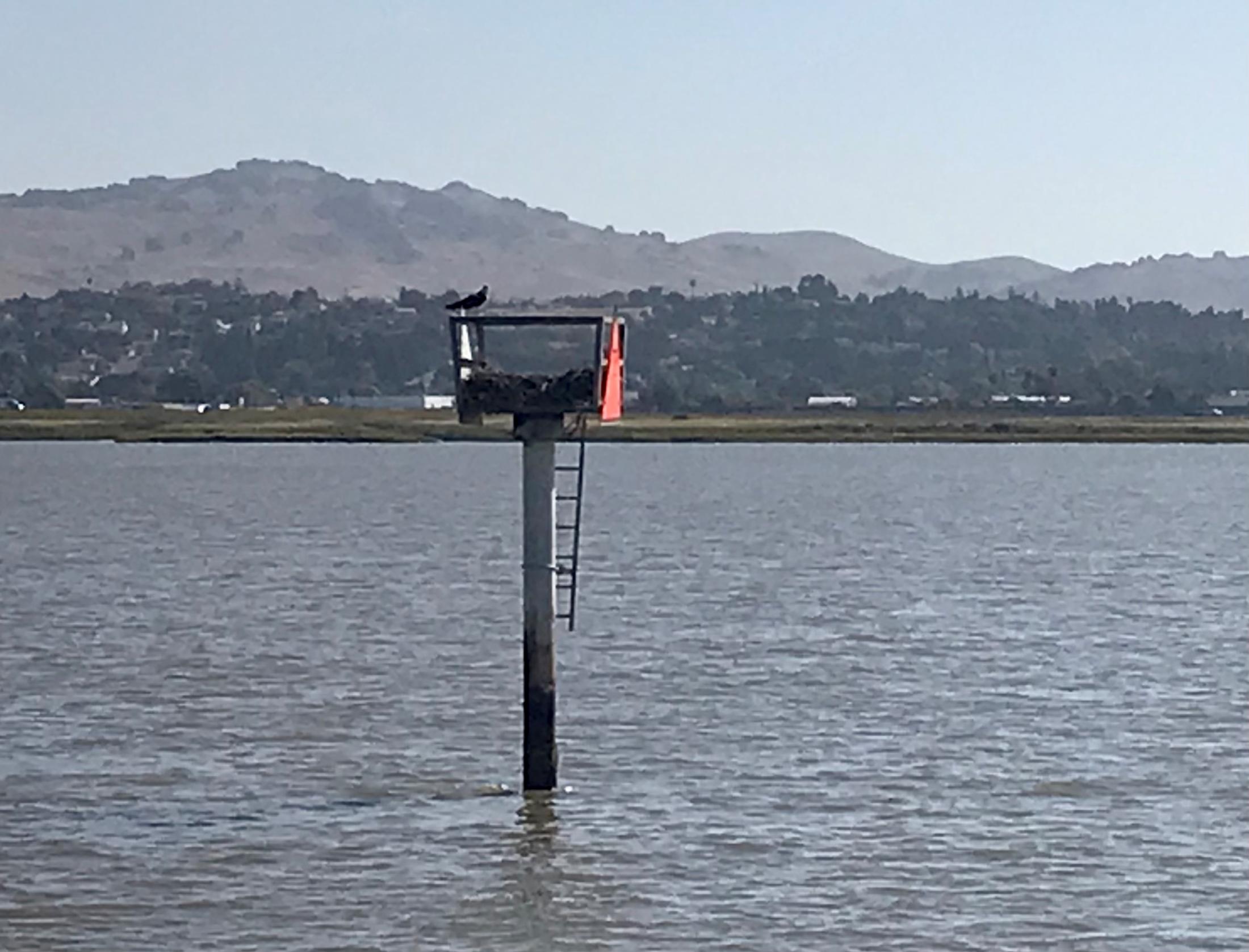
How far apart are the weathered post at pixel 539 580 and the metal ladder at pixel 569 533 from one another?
28 centimetres

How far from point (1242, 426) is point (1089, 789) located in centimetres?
16967

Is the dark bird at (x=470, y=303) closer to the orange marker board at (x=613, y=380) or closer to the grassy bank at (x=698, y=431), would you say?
the orange marker board at (x=613, y=380)

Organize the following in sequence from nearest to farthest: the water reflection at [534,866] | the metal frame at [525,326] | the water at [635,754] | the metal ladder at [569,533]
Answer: the water reflection at [534,866], the water at [635,754], the metal frame at [525,326], the metal ladder at [569,533]

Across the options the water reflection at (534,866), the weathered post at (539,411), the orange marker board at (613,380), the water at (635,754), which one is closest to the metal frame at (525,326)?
the weathered post at (539,411)

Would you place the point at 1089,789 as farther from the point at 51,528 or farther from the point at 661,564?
the point at 51,528

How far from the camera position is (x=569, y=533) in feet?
210

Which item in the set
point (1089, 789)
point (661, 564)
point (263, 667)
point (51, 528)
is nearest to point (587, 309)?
point (1089, 789)

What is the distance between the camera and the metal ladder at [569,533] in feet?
82.4

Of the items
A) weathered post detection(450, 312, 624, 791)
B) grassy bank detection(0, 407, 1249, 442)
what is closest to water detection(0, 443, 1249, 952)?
weathered post detection(450, 312, 624, 791)

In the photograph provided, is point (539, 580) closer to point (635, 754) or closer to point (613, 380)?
point (613, 380)

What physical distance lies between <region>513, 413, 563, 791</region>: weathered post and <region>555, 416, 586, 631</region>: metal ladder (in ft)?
0.92

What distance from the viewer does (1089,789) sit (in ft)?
87.1

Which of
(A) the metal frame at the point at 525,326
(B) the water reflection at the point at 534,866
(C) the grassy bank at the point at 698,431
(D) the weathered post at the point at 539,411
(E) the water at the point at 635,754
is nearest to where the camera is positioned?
(B) the water reflection at the point at 534,866

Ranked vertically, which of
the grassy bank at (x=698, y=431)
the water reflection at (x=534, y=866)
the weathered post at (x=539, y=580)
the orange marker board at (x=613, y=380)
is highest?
the orange marker board at (x=613, y=380)
